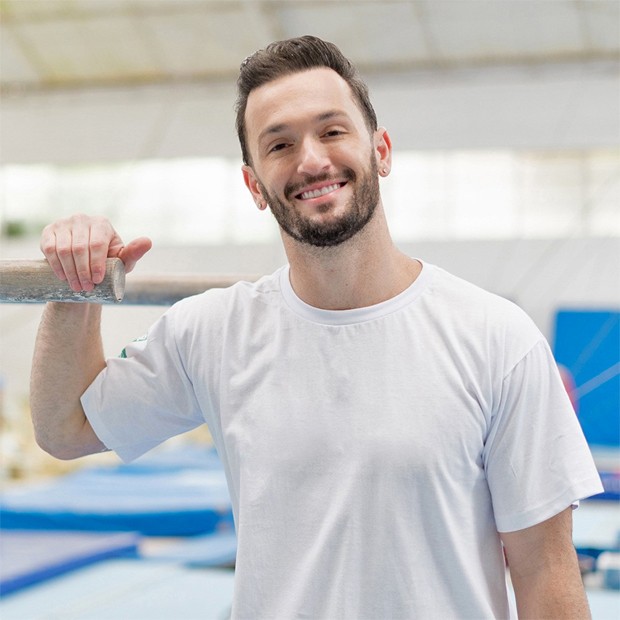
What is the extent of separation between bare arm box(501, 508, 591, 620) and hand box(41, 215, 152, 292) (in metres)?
0.79

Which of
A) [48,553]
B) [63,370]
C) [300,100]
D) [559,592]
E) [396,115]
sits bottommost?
[559,592]

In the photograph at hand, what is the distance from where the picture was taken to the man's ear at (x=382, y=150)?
166 centimetres

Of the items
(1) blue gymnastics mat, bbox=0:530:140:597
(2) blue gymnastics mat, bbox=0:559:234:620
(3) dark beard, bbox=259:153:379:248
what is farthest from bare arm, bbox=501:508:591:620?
(1) blue gymnastics mat, bbox=0:530:140:597

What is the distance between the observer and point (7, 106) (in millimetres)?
12594

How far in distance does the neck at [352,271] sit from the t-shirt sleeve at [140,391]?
282 mm

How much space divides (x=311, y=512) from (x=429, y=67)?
1080cm

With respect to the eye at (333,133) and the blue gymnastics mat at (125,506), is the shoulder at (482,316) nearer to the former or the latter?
the eye at (333,133)

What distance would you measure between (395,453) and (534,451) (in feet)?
0.71

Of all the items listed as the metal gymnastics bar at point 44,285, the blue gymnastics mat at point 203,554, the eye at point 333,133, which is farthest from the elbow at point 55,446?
the blue gymnastics mat at point 203,554

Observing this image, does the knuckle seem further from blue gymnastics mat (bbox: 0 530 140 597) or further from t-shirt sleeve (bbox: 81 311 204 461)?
blue gymnastics mat (bbox: 0 530 140 597)

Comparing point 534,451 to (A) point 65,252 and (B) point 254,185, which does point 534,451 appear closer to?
(B) point 254,185

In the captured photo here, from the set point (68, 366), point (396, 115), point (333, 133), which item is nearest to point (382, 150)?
point (333, 133)

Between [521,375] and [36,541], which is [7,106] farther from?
[521,375]

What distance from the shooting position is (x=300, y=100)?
1549 millimetres
